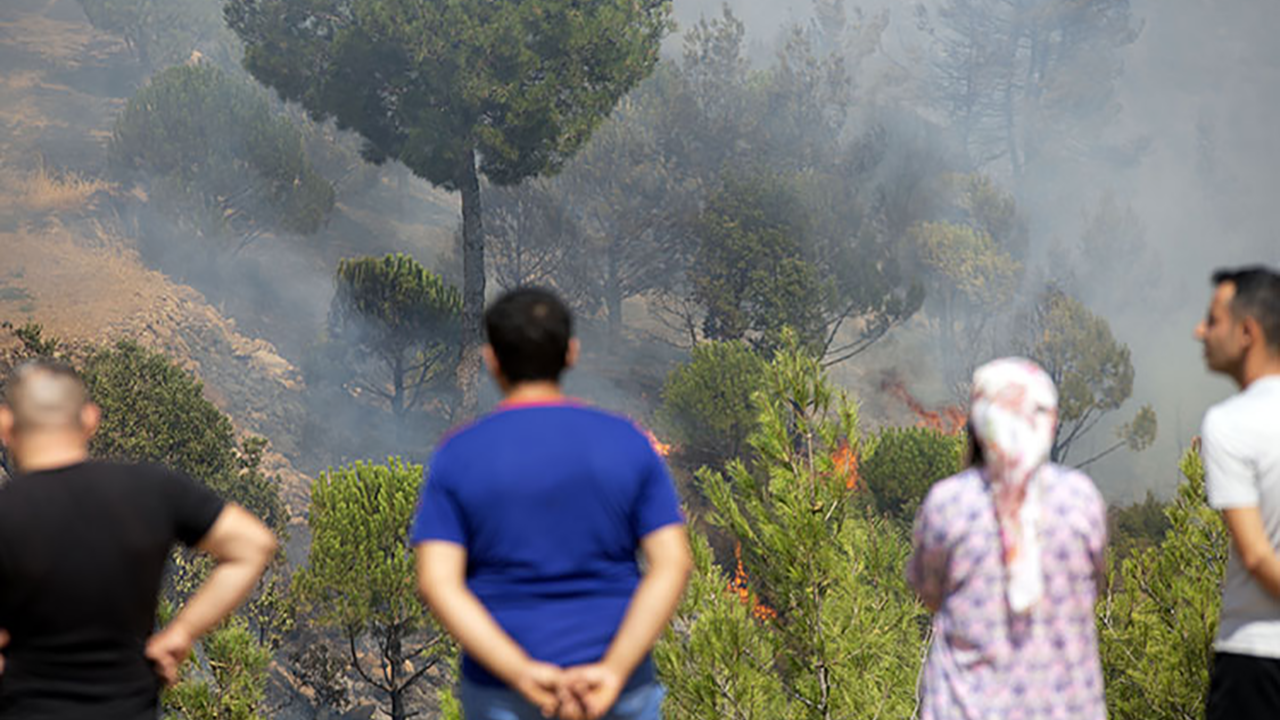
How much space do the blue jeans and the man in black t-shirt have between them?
60 cm

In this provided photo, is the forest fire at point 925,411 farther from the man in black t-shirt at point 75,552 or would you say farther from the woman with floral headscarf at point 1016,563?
the man in black t-shirt at point 75,552

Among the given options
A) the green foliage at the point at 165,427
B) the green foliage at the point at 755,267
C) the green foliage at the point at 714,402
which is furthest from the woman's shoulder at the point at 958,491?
the green foliage at the point at 755,267

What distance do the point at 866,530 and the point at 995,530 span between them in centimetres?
301

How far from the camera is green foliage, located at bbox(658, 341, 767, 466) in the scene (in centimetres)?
3297

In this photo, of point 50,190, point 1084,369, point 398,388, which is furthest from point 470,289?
point 1084,369

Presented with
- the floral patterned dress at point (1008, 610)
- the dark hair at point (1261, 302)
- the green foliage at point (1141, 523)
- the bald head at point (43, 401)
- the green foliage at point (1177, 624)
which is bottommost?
the green foliage at point (1141, 523)

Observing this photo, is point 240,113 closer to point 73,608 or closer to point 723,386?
point 723,386

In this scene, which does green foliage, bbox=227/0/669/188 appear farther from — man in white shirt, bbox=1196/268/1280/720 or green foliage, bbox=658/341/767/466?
man in white shirt, bbox=1196/268/1280/720

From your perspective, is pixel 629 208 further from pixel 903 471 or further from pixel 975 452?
pixel 975 452

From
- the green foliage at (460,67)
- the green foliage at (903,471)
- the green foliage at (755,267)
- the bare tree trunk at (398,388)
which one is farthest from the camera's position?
the green foliage at (755,267)

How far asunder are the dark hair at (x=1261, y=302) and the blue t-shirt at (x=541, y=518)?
1.42 meters

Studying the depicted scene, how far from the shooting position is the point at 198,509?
8.56ft

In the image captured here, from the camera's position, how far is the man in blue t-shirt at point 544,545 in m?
2.52

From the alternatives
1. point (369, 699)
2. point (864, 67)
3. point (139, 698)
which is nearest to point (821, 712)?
point (139, 698)
